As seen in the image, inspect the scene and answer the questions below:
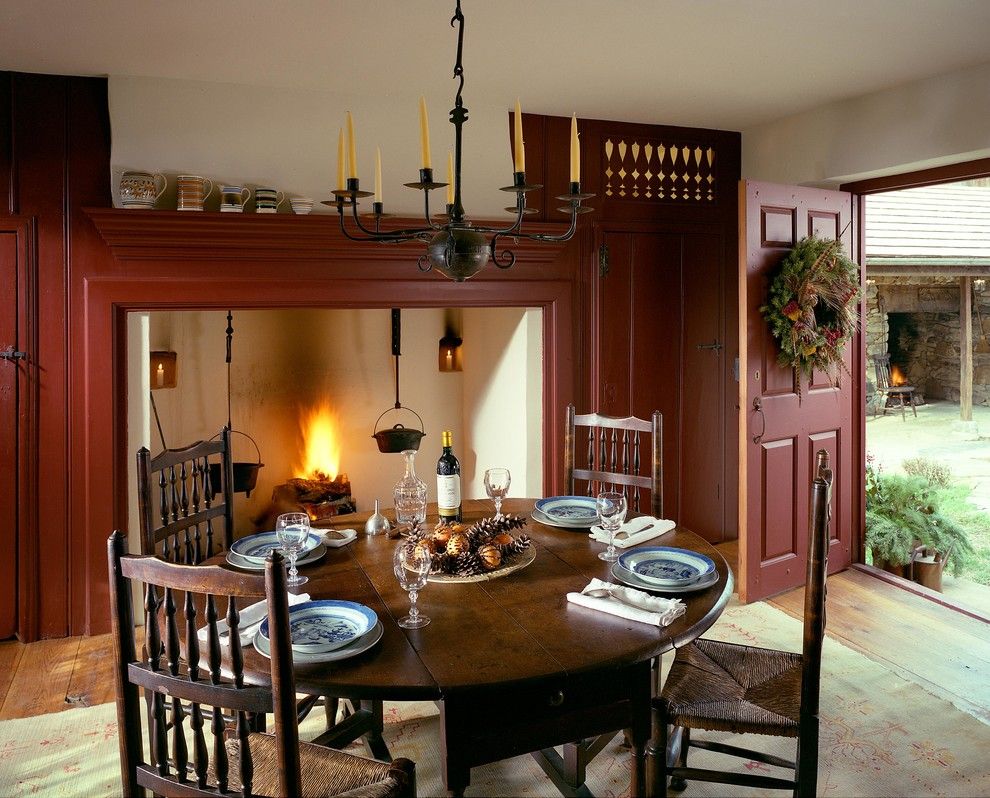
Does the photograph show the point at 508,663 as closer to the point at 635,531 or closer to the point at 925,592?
the point at 635,531

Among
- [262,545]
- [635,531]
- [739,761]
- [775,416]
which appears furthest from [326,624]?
[775,416]

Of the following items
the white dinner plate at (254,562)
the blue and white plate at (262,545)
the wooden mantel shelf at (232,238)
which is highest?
the wooden mantel shelf at (232,238)

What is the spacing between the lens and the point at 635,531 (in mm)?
2387

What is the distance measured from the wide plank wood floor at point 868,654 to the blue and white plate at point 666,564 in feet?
4.78

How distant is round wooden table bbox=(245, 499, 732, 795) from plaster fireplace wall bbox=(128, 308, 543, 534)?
7.31 ft

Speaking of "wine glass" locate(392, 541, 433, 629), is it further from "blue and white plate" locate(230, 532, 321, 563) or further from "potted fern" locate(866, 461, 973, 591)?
"potted fern" locate(866, 461, 973, 591)

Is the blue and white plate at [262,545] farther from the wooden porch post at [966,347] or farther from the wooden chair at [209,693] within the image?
the wooden porch post at [966,347]

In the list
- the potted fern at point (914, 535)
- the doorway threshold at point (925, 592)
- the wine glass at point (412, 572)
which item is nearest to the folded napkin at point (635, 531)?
the wine glass at point (412, 572)

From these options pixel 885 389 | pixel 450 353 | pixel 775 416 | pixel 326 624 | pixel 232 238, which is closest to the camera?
pixel 326 624

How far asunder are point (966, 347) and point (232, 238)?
5.28m

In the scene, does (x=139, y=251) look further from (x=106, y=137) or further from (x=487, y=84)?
(x=487, y=84)

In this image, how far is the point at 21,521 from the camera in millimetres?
3320

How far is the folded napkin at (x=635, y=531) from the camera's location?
2.30 metres

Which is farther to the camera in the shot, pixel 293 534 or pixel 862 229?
pixel 862 229
